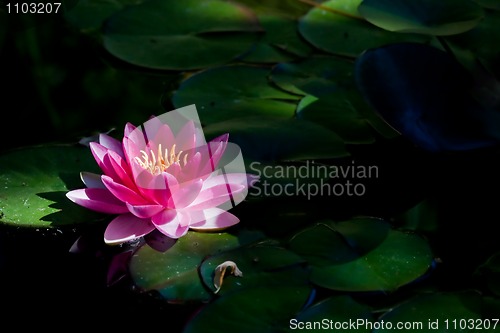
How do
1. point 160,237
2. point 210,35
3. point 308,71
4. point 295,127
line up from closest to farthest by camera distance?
point 160,237
point 295,127
point 308,71
point 210,35

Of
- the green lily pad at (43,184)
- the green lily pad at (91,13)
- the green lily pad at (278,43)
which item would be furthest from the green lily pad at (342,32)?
the green lily pad at (43,184)

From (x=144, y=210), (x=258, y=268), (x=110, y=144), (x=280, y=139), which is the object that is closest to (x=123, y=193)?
(x=144, y=210)

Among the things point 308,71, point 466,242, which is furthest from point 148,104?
point 466,242

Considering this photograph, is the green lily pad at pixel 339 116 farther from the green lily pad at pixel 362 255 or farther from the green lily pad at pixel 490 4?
the green lily pad at pixel 490 4

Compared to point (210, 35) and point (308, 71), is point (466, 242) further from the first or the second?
point (210, 35)

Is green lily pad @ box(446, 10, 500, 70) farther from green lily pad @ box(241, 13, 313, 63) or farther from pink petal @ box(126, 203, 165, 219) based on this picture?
pink petal @ box(126, 203, 165, 219)

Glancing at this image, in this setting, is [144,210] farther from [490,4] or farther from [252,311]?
[490,4]

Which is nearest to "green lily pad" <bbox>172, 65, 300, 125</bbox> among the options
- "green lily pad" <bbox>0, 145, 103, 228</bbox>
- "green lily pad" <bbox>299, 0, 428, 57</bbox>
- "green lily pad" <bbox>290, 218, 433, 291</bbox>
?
"green lily pad" <bbox>299, 0, 428, 57</bbox>
